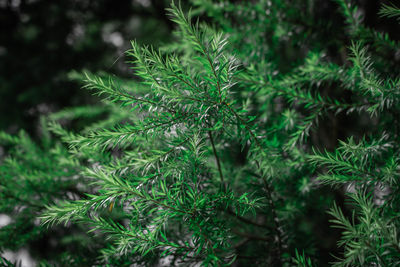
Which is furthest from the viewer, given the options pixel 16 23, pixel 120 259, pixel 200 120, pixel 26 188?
pixel 16 23

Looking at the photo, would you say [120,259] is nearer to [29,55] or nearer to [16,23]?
[29,55]

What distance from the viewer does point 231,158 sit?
0.76 m

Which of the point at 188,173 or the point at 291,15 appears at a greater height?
the point at 291,15

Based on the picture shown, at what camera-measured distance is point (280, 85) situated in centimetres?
61

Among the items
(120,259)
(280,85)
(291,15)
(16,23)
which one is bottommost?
(120,259)

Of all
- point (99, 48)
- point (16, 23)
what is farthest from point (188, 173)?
point (16, 23)

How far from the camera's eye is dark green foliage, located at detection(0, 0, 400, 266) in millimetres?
382

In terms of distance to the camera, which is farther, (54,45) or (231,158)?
(54,45)

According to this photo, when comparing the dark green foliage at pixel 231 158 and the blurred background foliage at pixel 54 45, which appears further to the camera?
the blurred background foliage at pixel 54 45

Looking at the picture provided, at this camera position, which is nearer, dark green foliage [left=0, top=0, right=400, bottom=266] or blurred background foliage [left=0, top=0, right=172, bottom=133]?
dark green foliage [left=0, top=0, right=400, bottom=266]

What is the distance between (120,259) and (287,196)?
43 cm

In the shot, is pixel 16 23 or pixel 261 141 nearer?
pixel 261 141

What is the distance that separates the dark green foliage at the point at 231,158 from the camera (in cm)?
38

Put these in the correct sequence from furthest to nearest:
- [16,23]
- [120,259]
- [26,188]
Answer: [16,23], [26,188], [120,259]
